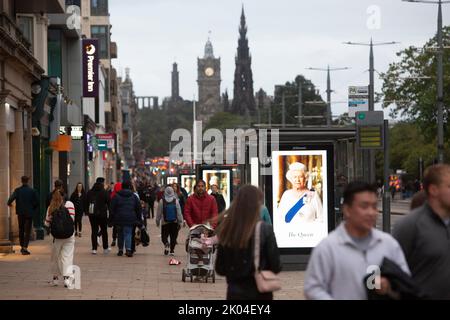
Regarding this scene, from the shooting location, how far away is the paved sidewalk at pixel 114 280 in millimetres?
17297

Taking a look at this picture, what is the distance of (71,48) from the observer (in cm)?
5725

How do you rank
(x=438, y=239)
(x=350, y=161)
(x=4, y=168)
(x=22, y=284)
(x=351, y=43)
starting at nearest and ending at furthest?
(x=438, y=239), (x=22, y=284), (x=350, y=161), (x=4, y=168), (x=351, y=43)

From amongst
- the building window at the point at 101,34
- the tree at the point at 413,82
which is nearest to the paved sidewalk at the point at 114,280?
the tree at the point at 413,82

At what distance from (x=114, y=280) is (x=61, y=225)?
5.56ft

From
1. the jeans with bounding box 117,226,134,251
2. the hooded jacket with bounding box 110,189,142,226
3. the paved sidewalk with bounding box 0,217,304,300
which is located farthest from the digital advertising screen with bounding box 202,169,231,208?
the hooded jacket with bounding box 110,189,142,226

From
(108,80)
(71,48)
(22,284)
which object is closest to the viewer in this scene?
(22,284)

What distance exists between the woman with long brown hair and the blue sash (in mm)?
12911

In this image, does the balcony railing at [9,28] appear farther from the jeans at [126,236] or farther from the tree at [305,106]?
the tree at [305,106]

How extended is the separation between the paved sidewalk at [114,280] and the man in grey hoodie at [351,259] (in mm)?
9173

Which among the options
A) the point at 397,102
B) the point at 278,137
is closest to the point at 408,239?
the point at 278,137

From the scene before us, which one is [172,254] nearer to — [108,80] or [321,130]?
[321,130]

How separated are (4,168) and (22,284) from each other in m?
9.03

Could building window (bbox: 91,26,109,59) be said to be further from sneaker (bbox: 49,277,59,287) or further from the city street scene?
sneaker (bbox: 49,277,59,287)

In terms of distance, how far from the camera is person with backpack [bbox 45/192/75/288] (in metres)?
18.8
